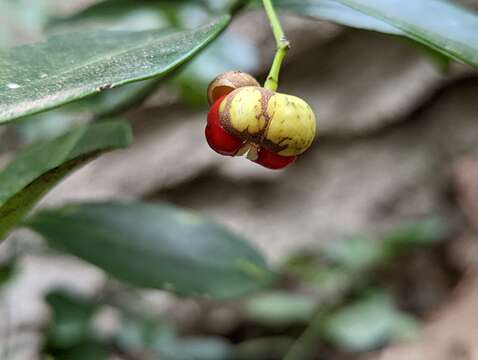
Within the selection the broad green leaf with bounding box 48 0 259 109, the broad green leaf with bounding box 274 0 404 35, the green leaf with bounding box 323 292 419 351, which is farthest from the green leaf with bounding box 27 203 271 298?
the green leaf with bounding box 323 292 419 351

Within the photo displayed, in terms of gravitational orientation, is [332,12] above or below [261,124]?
above

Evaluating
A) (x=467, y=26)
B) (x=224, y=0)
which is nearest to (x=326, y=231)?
(x=224, y=0)

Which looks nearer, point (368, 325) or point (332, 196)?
point (368, 325)

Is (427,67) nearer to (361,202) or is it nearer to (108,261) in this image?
(361,202)

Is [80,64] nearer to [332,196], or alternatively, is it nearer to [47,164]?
[47,164]

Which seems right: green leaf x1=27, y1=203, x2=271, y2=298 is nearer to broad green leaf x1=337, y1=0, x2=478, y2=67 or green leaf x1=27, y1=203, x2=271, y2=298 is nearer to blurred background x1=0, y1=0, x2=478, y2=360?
broad green leaf x1=337, y1=0, x2=478, y2=67

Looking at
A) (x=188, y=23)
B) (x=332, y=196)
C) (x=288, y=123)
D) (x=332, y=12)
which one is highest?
(x=332, y=196)

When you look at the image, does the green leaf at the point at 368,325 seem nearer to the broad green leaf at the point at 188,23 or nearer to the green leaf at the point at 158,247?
the broad green leaf at the point at 188,23

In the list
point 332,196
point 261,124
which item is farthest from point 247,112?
point 332,196
